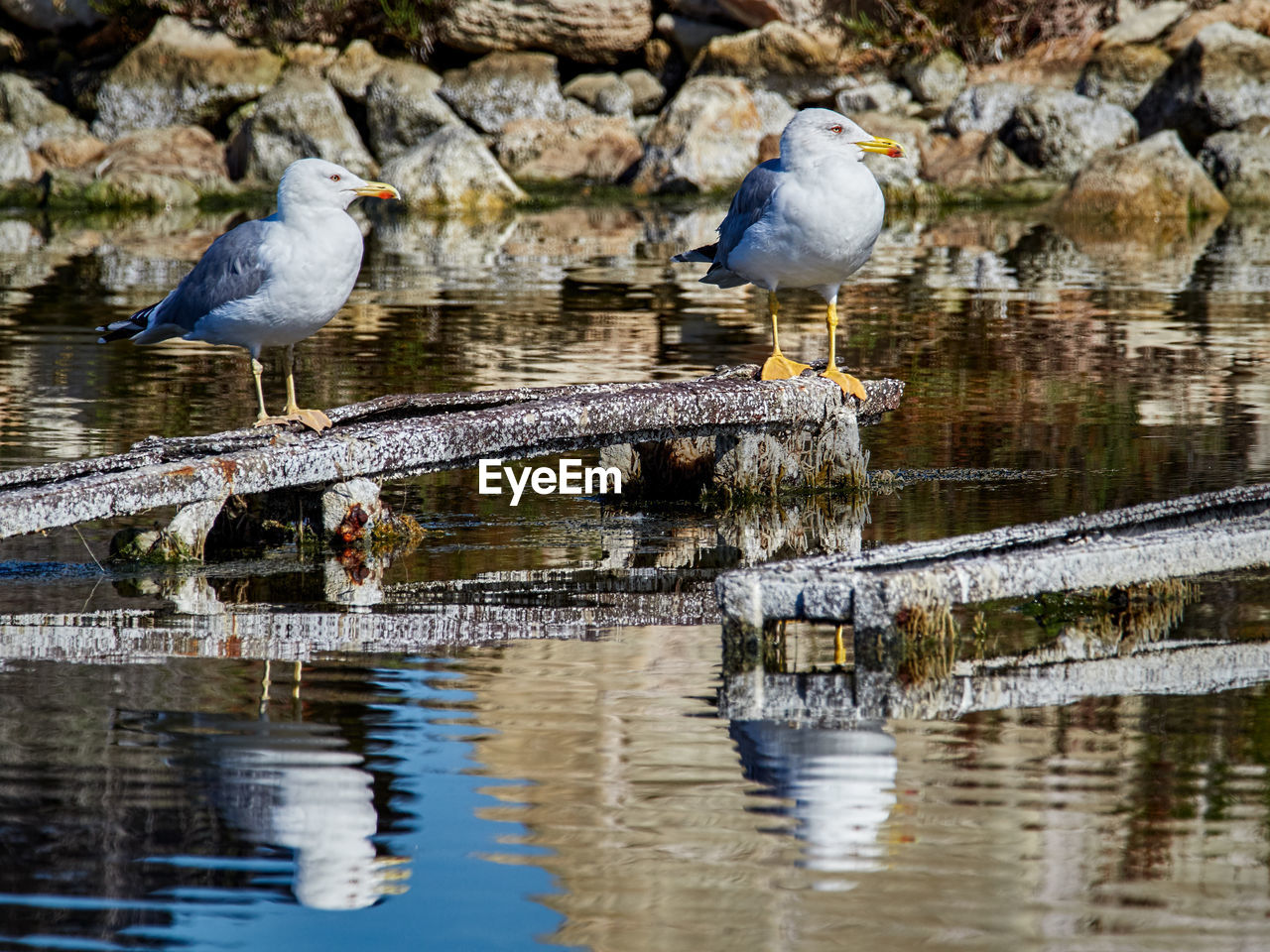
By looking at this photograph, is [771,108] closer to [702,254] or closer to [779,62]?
[779,62]

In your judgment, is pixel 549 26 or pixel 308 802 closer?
pixel 308 802

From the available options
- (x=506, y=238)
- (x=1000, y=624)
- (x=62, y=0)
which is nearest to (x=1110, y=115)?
(x=506, y=238)

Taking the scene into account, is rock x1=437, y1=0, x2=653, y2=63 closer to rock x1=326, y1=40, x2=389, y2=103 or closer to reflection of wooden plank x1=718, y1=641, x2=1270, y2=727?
rock x1=326, y1=40, x2=389, y2=103

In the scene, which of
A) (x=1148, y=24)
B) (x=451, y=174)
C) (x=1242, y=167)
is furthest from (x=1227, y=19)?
(x=451, y=174)

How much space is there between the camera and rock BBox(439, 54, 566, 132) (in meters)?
32.3

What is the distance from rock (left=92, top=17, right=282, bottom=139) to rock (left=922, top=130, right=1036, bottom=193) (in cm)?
1274

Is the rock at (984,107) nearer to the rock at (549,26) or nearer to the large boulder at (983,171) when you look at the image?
the large boulder at (983,171)

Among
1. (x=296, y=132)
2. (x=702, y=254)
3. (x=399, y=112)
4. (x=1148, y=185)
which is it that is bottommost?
(x=702, y=254)

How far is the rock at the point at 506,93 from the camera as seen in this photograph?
3228 cm

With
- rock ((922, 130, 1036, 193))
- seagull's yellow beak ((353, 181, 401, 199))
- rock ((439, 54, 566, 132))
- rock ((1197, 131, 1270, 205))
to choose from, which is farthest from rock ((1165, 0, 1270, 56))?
seagull's yellow beak ((353, 181, 401, 199))

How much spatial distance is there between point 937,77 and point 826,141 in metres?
24.5

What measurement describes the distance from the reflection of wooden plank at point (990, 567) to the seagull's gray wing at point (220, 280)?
9.25 feet

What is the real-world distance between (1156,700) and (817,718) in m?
1.04

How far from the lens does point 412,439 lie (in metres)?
7.18
